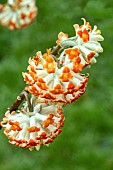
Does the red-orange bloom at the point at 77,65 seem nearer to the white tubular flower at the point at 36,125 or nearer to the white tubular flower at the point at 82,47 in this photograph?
the white tubular flower at the point at 82,47

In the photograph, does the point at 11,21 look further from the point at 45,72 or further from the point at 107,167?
the point at 45,72

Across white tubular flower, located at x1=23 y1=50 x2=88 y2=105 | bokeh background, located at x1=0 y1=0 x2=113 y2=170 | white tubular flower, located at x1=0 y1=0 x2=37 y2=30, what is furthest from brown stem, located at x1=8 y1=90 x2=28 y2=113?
bokeh background, located at x1=0 y1=0 x2=113 y2=170

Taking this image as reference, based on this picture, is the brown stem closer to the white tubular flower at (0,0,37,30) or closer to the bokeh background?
the white tubular flower at (0,0,37,30)

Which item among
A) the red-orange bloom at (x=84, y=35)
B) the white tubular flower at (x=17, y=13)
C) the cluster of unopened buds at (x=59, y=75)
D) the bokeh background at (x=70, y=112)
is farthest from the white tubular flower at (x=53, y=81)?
the bokeh background at (x=70, y=112)

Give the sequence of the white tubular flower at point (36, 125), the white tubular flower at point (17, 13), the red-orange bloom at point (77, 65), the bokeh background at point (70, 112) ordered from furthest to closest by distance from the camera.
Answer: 1. the bokeh background at point (70, 112)
2. the white tubular flower at point (17, 13)
3. the white tubular flower at point (36, 125)
4. the red-orange bloom at point (77, 65)

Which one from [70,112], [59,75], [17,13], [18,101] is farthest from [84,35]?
[70,112]

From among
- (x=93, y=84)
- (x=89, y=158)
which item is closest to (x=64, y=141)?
(x=89, y=158)
